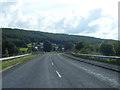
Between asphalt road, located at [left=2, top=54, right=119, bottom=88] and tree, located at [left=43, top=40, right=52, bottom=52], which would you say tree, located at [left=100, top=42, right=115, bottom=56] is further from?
tree, located at [left=43, top=40, right=52, bottom=52]

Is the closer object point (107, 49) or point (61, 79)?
point (61, 79)

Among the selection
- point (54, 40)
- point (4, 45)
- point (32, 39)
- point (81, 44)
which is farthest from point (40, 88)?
point (54, 40)

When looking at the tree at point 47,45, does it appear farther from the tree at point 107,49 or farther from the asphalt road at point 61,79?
the asphalt road at point 61,79

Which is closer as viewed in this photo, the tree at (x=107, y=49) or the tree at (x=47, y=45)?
the tree at (x=107, y=49)

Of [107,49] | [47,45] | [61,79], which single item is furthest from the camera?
[47,45]

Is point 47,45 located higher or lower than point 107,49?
higher

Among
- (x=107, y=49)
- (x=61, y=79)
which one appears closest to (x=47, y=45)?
(x=107, y=49)

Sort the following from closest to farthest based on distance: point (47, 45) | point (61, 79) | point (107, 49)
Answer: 1. point (61, 79)
2. point (107, 49)
3. point (47, 45)

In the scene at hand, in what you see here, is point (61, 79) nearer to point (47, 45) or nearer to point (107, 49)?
point (107, 49)

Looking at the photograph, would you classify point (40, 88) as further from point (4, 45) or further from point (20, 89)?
point (4, 45)

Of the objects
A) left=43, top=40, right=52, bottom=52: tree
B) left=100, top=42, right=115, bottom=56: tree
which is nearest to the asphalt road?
left=100, top=42, right=115, bottom=56: tree

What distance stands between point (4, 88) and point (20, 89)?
0.92 metres

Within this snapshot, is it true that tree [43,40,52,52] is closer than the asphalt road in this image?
No

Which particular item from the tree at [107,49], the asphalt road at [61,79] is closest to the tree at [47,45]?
the tree at [107,49]
